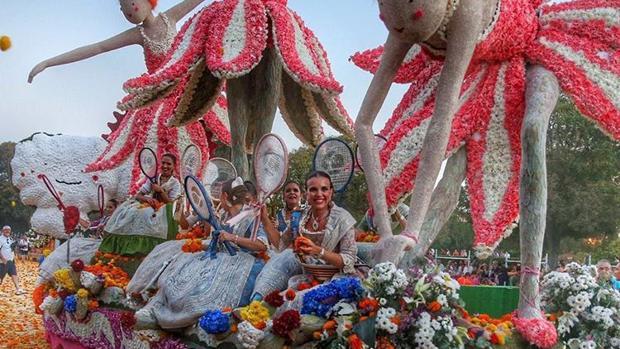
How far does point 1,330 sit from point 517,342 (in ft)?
24.3

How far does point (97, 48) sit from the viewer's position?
325 inches

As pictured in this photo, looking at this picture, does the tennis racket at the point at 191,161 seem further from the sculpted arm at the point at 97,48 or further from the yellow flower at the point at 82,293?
the sculpted arm at the point at 97,48

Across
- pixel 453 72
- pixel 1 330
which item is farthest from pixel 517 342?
pixel 1 330

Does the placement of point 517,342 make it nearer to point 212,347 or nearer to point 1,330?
point 212,347

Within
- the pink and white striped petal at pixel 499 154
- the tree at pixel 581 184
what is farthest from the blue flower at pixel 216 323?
the tree at pixel 581 184

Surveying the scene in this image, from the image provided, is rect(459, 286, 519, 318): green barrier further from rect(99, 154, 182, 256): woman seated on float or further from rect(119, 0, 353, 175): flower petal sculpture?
rect(99, 154, 182, 256): woman seated on float

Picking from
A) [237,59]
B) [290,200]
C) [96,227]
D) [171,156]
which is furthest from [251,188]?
[96,227]

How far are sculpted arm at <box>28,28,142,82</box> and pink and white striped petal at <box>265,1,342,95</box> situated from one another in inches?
91.4

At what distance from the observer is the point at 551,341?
3.61 metres

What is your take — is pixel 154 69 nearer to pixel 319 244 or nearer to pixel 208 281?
pixel 208 281

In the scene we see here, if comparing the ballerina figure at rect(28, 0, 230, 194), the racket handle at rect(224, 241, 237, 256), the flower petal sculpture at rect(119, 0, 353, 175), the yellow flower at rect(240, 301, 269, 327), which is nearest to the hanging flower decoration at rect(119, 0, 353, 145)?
the flower petal sculpture at rect(119, 0, 353, 175)

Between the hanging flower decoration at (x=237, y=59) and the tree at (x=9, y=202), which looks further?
the tree at (x=9, y=202)

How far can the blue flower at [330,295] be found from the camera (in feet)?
12.2

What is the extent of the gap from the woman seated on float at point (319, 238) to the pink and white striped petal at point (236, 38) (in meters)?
1.91
